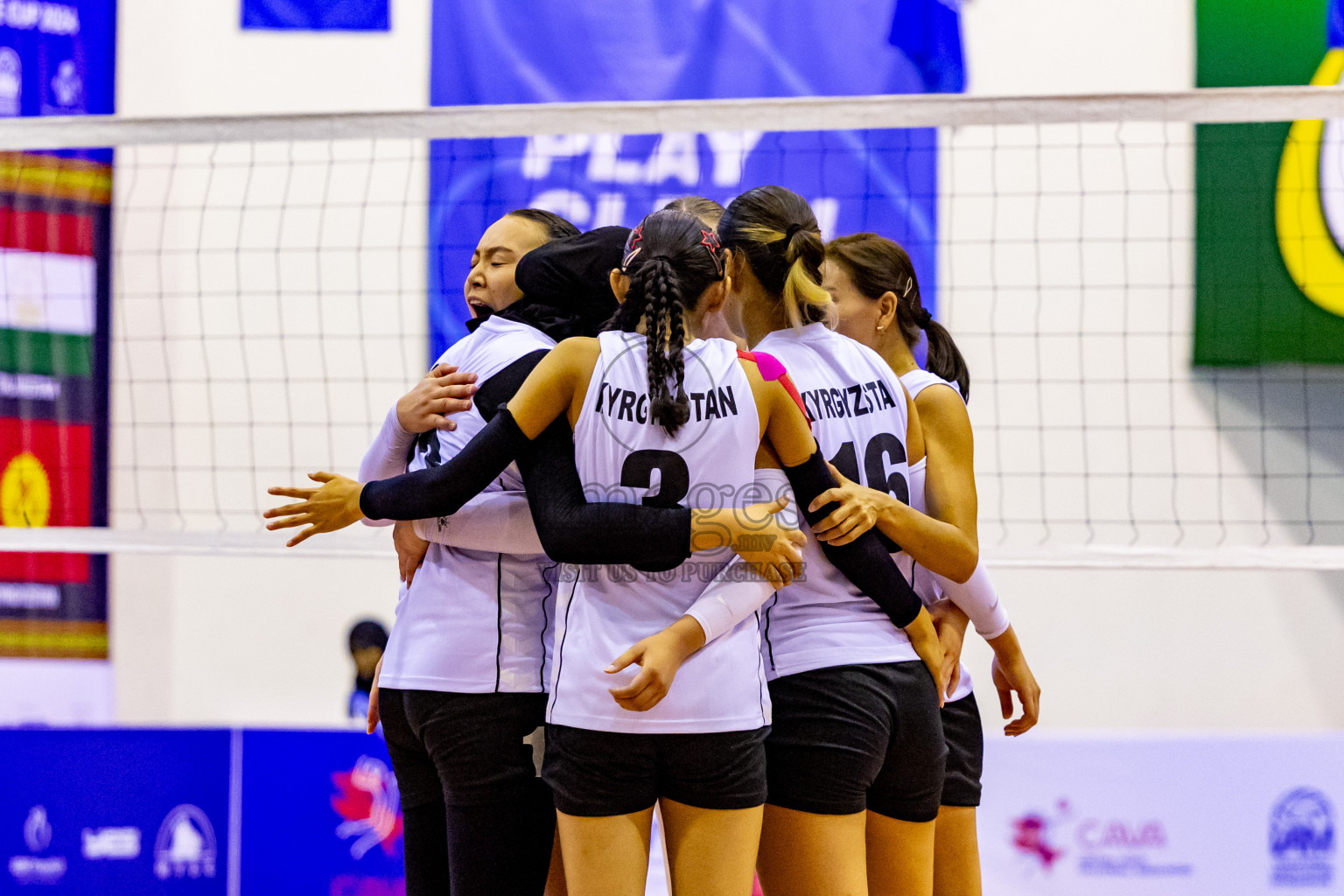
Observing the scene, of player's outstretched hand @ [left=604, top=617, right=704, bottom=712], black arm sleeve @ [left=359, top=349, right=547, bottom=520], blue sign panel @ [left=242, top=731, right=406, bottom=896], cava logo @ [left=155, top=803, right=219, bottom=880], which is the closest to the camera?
player's outstretched hand @ [left=604, top=617, right=704, bottom=712]

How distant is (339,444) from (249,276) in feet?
3.11

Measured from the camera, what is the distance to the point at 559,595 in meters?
1.55

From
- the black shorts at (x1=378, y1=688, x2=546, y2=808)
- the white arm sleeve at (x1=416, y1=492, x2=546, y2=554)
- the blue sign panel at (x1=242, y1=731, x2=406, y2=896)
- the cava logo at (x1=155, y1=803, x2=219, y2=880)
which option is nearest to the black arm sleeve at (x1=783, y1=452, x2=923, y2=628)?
the white arm sleeve at (x1=416, y1=492, x2=546, y2=554)

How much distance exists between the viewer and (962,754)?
78.2 inches

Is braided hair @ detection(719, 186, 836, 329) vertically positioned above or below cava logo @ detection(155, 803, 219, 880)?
above

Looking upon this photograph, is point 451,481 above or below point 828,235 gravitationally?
below

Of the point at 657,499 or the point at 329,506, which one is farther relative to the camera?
the point at 329,506

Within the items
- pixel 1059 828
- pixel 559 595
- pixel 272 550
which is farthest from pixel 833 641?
pixel 1059 828

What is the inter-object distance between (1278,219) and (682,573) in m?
4.08

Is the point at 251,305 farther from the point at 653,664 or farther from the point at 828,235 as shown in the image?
the point at 653,664

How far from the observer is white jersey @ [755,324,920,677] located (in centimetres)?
166

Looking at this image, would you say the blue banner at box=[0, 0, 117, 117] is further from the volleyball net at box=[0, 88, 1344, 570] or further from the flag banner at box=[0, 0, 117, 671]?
the volleyball net at box=[0, 88, 1344, 570]

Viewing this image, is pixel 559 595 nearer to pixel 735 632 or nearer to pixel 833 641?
pixel 735 632

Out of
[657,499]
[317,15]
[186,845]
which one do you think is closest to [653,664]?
[657,499]
